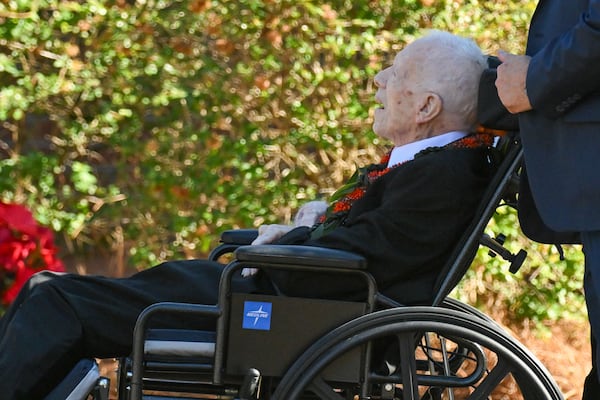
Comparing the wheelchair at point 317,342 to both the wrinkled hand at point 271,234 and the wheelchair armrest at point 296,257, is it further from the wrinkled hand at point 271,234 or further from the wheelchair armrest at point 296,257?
the wrinkled hand at point 271,234

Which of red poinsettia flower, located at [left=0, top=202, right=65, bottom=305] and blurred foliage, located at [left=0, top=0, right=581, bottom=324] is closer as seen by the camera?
red poinsettia flower, located at [left=0, top=202, right=65, bottom=305]

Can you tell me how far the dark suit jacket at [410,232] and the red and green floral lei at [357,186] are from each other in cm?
12

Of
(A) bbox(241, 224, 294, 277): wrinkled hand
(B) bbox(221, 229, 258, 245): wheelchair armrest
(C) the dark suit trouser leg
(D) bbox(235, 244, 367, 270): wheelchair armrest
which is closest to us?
(C) the dark suit trouser leg

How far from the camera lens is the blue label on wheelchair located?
2768mm

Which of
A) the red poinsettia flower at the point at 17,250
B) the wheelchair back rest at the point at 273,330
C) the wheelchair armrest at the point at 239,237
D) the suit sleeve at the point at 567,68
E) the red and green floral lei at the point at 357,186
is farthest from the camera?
the wheelchair armrest at the point at 239,237

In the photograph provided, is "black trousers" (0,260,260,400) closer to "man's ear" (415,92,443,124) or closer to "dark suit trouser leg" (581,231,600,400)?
"man's ear" (415,92,443,124)

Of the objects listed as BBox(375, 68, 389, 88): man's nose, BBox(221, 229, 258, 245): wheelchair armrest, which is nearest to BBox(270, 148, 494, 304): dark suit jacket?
BBox(375, 68, 389, 88): man's nose

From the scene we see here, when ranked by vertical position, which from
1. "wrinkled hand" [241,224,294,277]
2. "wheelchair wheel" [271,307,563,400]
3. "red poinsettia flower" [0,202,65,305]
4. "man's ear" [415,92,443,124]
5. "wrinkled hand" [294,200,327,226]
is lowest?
"wheelchair wheel" [271,307,563,400]

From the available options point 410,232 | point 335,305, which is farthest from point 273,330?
point 410,232

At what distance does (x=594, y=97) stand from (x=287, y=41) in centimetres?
259

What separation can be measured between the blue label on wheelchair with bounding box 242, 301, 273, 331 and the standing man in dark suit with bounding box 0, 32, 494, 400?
0.39 ft

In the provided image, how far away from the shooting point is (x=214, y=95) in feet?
17.1

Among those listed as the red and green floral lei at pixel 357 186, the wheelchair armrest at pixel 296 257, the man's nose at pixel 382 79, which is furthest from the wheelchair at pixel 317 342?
the man's nose at pixel 382 79

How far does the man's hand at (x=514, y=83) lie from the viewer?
258 centimetres
